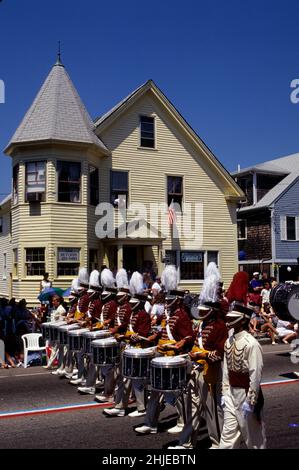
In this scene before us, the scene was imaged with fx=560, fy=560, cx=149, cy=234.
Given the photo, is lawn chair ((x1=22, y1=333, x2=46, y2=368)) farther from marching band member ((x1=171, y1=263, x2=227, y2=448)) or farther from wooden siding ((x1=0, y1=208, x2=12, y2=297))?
wooden siding ((x1=0, y1=208, x2=12, y2=297))

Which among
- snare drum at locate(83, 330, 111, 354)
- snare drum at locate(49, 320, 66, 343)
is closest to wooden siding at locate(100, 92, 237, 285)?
snare drum at locate(49, 320, 66, 343)

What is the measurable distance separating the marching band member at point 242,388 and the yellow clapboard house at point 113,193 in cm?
1638

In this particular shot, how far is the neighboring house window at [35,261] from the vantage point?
72.0 ft

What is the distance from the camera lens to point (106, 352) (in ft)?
29.8

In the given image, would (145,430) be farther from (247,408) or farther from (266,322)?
(266,322)

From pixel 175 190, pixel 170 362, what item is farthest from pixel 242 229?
pixel 170 362

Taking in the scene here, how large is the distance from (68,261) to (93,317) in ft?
36.1

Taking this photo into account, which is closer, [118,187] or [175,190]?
[118,187]

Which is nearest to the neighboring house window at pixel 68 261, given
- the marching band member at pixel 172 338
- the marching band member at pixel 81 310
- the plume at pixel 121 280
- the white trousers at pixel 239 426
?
the marching band member at pixel 81 310

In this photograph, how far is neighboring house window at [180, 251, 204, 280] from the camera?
25594 millimetres

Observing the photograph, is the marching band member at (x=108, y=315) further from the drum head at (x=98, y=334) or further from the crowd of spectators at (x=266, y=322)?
the crowd of spectators at (x=266, y=322)

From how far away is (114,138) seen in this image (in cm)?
2427

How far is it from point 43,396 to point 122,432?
2844mm

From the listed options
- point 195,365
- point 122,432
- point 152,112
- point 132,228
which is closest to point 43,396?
point 122,432
